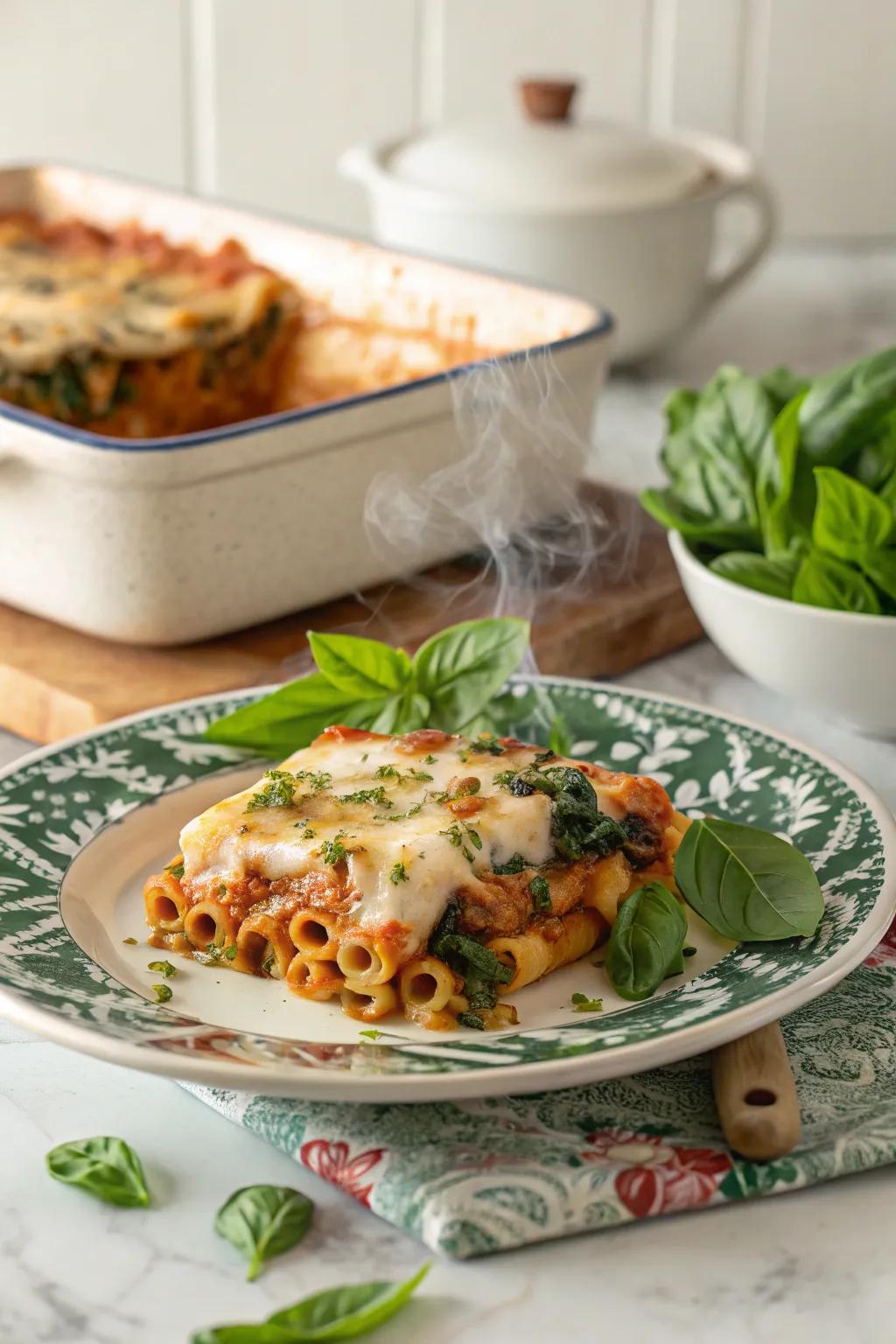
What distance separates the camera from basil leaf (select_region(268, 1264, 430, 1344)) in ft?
2.41

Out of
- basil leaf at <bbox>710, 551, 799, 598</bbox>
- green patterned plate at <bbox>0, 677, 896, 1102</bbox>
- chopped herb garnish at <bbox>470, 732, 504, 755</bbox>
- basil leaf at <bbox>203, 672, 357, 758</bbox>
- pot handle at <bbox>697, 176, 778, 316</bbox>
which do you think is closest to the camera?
green patterned plate at <bbox>0, 677, 896, 1102</bbox>

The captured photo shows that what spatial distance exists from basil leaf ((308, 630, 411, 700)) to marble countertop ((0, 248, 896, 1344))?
0.35m

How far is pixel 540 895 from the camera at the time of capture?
0.96m

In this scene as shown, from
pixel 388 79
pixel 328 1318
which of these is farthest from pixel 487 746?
pixel 388 79

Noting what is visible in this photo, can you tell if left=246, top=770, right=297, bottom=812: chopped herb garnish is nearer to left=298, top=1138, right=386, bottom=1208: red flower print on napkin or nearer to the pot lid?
left=298, top=1138, right=386, bottom=1208: red flower print on napkin

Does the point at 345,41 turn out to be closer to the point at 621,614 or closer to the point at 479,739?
the point at 621,614

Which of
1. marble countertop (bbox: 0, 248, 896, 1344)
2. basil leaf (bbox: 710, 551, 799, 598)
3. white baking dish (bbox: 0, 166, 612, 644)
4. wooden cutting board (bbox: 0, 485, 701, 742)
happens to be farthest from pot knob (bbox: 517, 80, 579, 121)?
marble countertop (bbox: 0, 248, 896, 1344)

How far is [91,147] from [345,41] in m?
0.47

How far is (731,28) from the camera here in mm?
3105

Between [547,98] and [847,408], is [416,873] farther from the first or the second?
[547,98]

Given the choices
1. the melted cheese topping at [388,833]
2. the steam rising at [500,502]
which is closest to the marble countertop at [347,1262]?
the melted cheese topping at [388,833]

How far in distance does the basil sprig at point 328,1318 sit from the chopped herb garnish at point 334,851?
0.78ft

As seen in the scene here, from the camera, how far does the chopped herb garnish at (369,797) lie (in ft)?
3.29

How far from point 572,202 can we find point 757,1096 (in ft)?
5.09
